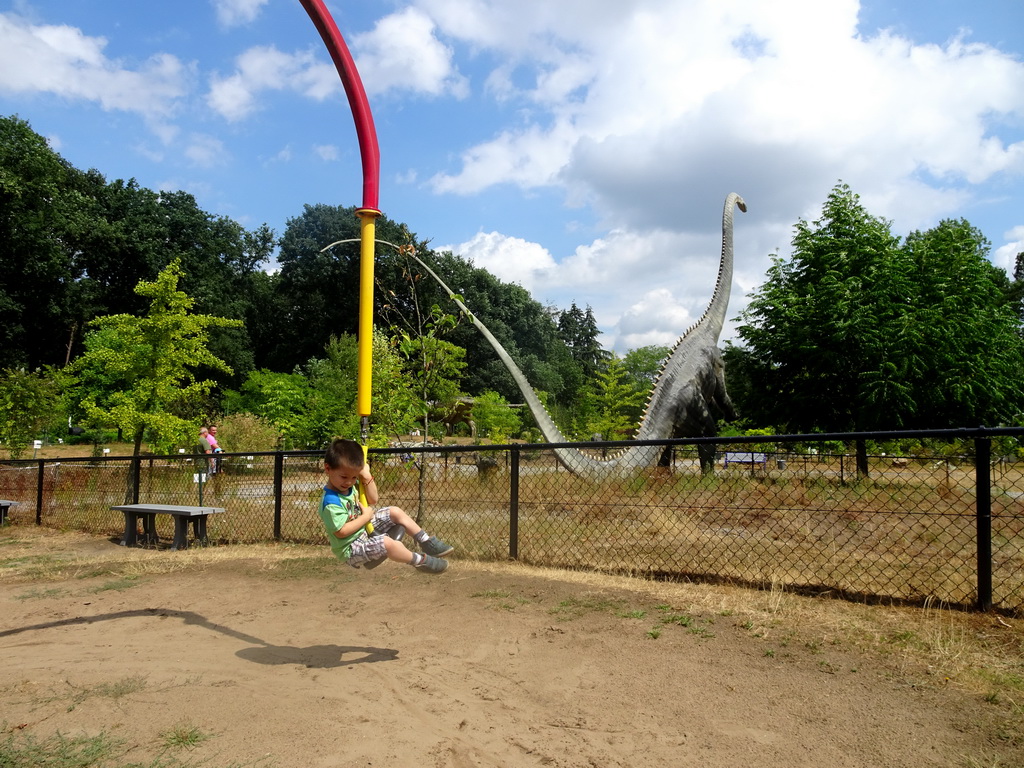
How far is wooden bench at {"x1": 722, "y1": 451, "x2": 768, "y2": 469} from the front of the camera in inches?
231

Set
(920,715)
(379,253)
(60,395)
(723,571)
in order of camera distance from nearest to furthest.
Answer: (920,715) → (723,571) → (60,395) → (379,253)

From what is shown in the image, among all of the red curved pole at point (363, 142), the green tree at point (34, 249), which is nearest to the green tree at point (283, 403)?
the green tree at point (34, 249)

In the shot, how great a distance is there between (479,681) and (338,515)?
1.25 m

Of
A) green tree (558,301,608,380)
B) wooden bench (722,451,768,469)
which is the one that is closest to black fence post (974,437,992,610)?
wooden bench (722,451,768,469)

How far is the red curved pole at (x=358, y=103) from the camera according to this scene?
4605mm

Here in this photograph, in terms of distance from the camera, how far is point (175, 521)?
356 inches

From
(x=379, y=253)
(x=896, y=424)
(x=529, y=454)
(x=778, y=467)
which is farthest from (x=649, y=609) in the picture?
(x=379, y=253)

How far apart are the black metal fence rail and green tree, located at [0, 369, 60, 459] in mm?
11640

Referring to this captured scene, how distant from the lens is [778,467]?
598 centimetres

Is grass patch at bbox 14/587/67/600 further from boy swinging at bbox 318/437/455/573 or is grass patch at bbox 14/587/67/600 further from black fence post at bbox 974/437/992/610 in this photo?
black fence post at bbox 974/437/992/610

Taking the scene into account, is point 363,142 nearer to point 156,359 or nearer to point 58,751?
point 58,751

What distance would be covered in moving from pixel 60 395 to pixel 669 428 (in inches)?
821

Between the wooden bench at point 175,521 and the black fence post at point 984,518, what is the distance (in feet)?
26.5

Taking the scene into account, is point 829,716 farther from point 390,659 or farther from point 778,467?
point 778,467
